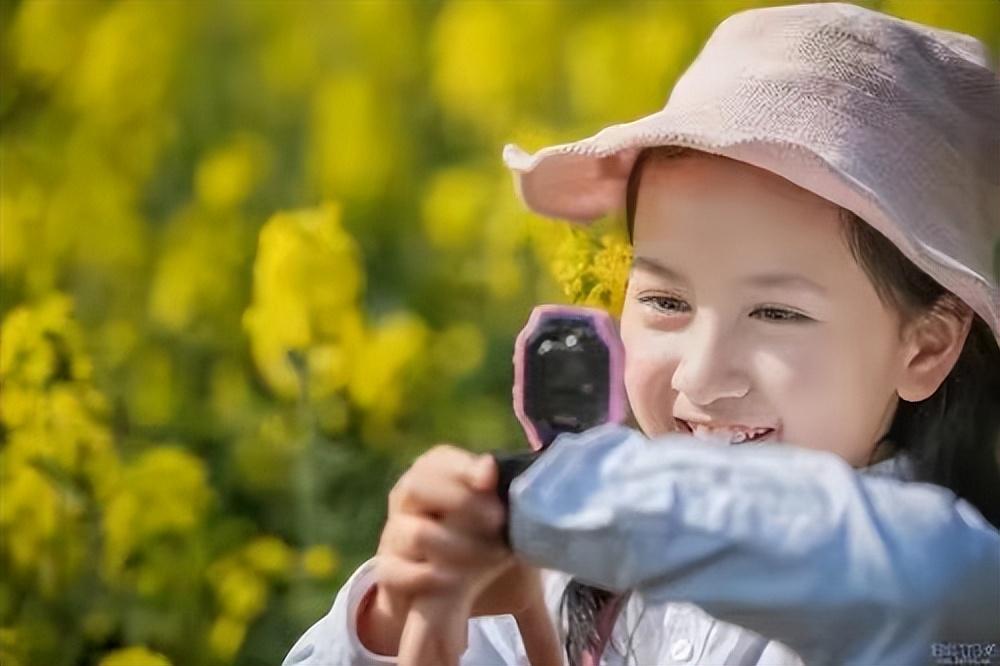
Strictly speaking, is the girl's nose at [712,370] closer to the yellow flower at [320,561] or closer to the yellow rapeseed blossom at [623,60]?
the yellow rapeseed blossom at [623,60]

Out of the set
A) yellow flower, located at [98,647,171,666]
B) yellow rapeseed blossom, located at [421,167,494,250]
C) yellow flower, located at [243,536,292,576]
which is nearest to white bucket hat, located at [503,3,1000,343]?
yellow rapeseed blossom, located at [421,167,494,250]

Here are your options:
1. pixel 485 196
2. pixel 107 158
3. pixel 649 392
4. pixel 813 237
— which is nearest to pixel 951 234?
pixel 813 237

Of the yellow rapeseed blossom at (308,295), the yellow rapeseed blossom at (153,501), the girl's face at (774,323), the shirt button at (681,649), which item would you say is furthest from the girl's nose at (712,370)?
the yellow rapeseed blossom at (153,501)

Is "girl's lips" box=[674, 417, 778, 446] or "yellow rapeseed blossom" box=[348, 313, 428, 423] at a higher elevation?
"yellow rapeseed blossom" box=[348, 313, 428, 423]

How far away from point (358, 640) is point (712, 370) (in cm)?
24

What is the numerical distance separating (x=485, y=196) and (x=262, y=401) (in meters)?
0.20

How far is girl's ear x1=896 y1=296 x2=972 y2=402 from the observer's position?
79 centimetres

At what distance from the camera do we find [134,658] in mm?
981

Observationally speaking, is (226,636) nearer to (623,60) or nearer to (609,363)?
(609,363)

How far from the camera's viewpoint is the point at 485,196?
3.00 ft

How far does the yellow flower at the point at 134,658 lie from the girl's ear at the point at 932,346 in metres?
0.52

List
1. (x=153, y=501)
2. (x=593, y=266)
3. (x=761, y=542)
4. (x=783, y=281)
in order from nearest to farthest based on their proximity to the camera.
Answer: (x=761, y=542) → (x=783, y=281) → (x=593, y=266) → (x=153, y=501)

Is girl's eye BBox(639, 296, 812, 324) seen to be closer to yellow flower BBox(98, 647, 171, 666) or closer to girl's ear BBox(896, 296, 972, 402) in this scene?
girl's ear BBox(896, 296, 972, 402)

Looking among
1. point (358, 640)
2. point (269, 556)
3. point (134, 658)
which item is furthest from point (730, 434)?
point (134, 658)
